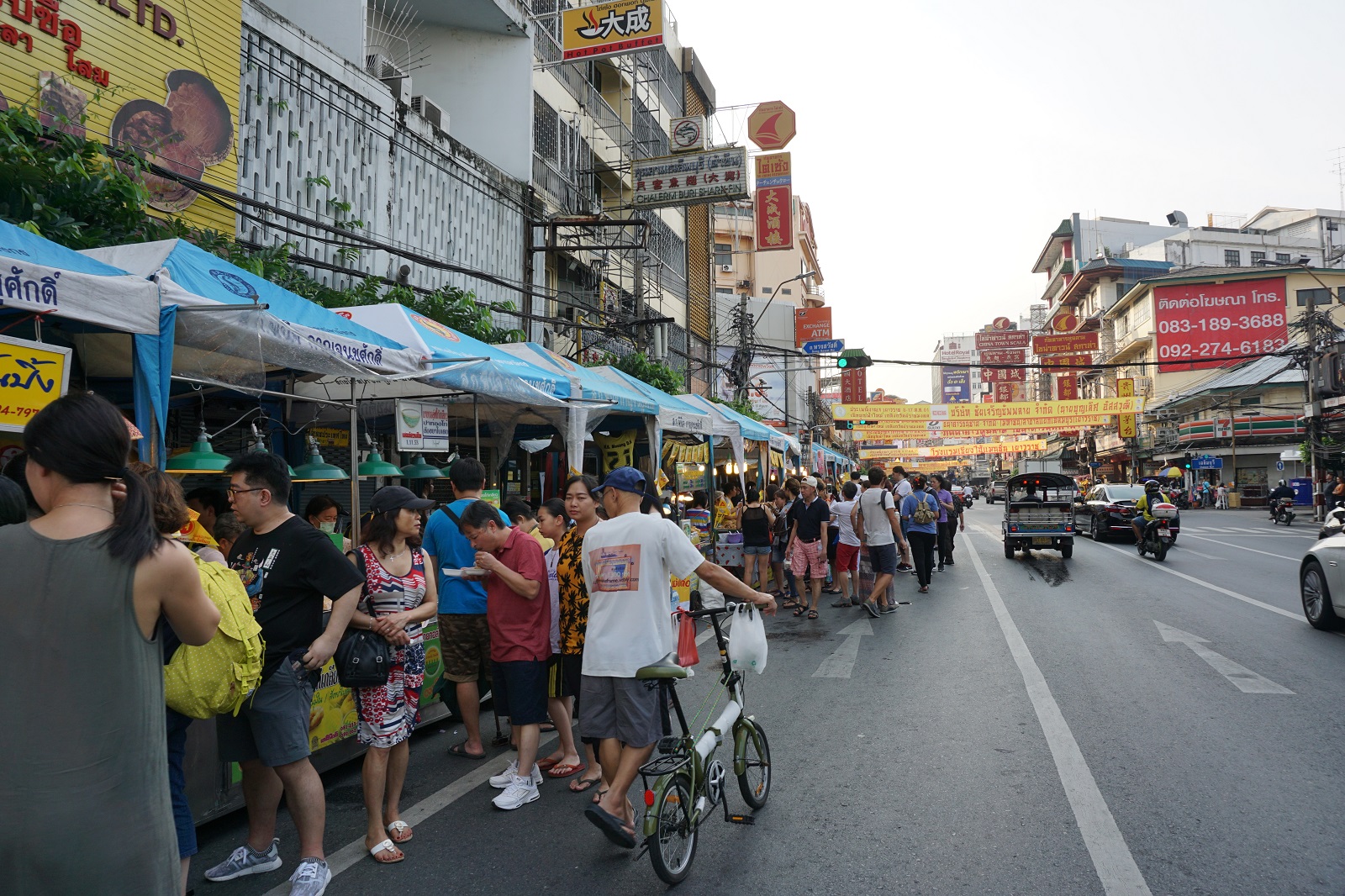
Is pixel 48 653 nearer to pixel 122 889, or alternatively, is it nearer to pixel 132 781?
pixel 132 781

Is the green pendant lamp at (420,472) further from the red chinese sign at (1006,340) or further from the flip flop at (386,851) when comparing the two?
the red chinese sign at (1006,340)

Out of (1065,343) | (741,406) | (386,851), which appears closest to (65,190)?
(386,851)

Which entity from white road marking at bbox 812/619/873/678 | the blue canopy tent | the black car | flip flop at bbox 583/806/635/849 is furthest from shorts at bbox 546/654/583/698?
the black car

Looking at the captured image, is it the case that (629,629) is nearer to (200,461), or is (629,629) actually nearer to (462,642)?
(462,642)

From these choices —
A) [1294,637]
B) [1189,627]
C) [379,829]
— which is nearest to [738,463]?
[1189,627]

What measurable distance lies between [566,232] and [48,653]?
63.6 feet

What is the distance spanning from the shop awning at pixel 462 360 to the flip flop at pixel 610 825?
15.0ft

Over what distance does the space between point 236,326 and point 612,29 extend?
1305 cm

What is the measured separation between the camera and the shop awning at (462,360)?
25.3 ft

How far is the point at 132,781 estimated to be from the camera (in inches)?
79.4

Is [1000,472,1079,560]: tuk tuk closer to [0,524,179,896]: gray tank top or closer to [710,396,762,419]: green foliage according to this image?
[710,396,762,419]: green foliage

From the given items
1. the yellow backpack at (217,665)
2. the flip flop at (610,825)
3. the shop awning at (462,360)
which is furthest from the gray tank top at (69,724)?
the shop awning at (462,360)

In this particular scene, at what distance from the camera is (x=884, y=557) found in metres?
11.3

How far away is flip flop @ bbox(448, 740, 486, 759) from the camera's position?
5.59 meters
